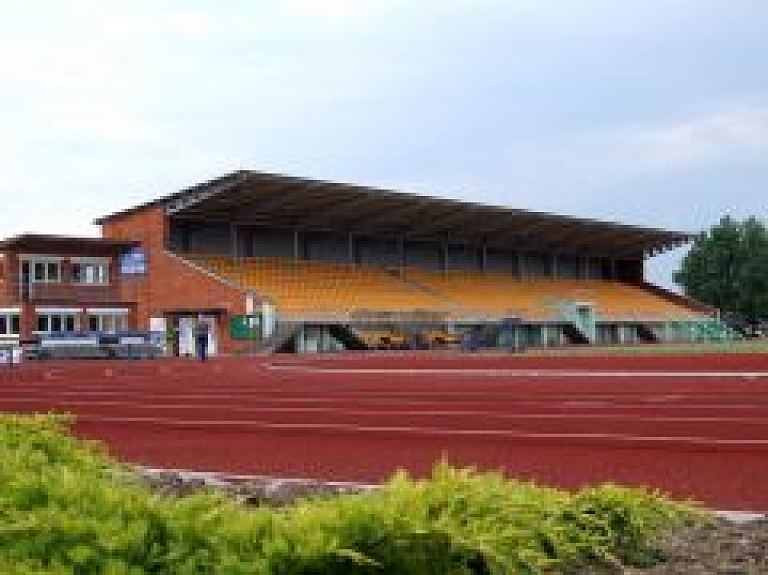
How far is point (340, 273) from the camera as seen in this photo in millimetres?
68188

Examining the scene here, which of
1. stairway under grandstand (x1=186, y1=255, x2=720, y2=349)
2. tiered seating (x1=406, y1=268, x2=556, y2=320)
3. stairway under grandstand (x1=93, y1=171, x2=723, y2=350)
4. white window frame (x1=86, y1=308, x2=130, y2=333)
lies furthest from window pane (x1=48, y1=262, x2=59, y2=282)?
tiered seating (x1=406, y1=268, x2=556, y2=320)

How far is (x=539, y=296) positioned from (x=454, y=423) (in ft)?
208

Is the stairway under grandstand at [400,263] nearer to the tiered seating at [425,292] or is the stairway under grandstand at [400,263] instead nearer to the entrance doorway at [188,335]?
the tiered seating at [425,292]

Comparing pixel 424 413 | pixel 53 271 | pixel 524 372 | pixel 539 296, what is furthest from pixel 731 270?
pixel 424 413

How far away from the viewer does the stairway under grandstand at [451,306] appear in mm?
61688

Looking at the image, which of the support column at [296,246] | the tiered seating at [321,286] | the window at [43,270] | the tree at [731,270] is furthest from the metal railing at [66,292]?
the tree at [731,270]

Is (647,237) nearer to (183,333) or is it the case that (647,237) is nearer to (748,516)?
(183,333)

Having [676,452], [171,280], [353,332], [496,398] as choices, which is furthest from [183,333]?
[676,452]

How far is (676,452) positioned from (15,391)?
18.9 meters

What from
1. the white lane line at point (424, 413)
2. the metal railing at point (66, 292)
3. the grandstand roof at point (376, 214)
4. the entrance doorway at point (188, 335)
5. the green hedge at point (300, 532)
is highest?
the grandstand roof at point (376, 214)

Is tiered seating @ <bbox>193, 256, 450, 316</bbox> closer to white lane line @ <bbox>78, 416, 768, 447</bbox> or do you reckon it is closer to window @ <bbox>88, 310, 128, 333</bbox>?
window @ <bbox>88, 310, 128, 333</bbox>

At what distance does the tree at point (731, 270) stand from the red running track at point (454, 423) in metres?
72.0

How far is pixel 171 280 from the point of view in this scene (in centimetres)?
6072

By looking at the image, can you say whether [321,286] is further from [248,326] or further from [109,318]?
[109,318]
